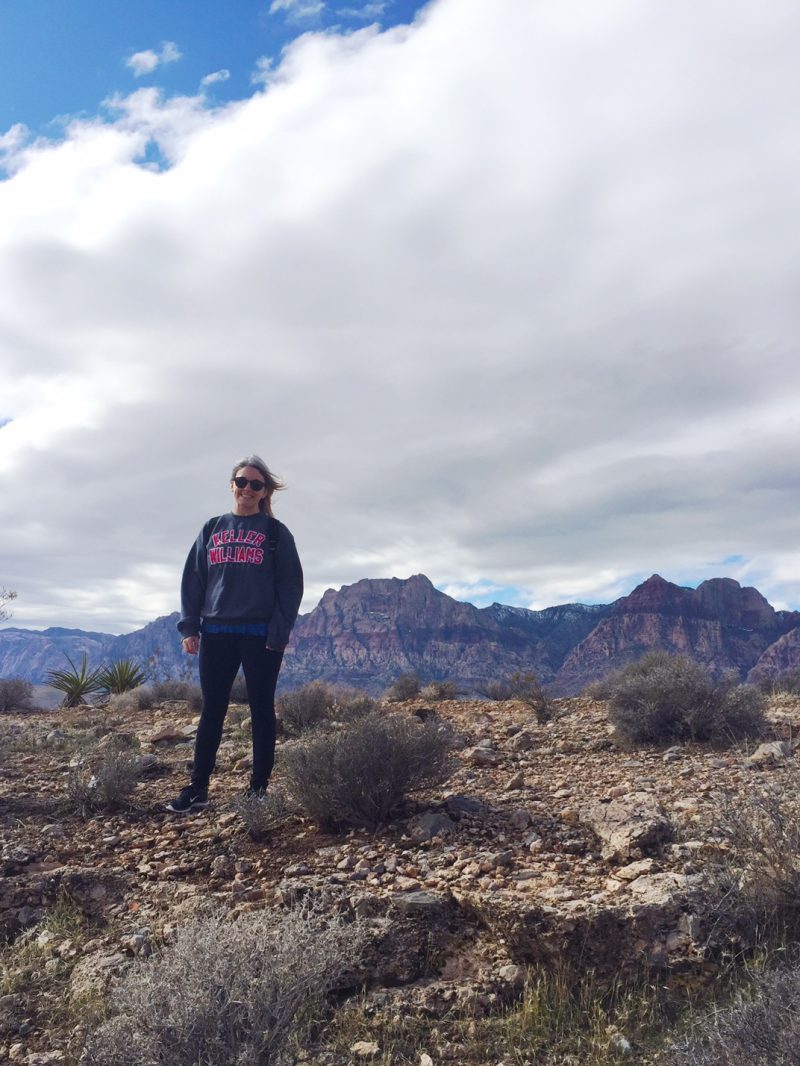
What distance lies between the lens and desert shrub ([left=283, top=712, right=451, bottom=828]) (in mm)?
4148

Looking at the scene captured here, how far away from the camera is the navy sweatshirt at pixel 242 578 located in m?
4.69

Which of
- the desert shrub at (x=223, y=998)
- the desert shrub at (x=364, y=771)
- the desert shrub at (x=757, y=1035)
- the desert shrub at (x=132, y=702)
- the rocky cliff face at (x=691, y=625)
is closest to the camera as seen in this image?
the desert shrub at (x=757, y=1035)

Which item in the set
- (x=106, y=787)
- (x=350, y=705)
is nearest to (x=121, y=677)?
(x=350, y=705)

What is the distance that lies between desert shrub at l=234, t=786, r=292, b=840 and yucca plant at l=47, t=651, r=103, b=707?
387 inches

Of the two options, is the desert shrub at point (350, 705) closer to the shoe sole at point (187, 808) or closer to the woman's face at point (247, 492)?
the shoe sole at point (187, 808)

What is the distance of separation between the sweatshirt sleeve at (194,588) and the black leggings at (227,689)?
172 mm

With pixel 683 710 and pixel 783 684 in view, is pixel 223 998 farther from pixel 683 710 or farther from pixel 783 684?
pixel 783 684

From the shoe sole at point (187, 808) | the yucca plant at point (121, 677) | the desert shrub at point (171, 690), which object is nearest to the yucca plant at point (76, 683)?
the yucca plant at point (121, 677)

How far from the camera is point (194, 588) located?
496 cm

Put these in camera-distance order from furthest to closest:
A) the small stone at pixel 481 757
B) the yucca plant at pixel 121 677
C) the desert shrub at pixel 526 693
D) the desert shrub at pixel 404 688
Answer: the yucca plant at pixel 121 677 → the desert shrub at pixel 404 688 → the desert shrub at pixel 526 693 → the small stone at pixel 481 757

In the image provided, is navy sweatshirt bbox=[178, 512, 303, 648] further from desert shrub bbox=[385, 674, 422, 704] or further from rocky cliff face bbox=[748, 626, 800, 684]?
rocky cliff face bbox=[748, 626, 800, 684]

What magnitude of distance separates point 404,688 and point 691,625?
102 metres

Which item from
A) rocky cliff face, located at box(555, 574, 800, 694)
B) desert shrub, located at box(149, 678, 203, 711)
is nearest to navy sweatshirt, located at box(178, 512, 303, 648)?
desert shrub, located at box(149, 678, 203, 711)

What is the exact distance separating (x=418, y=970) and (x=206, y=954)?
930 mm
